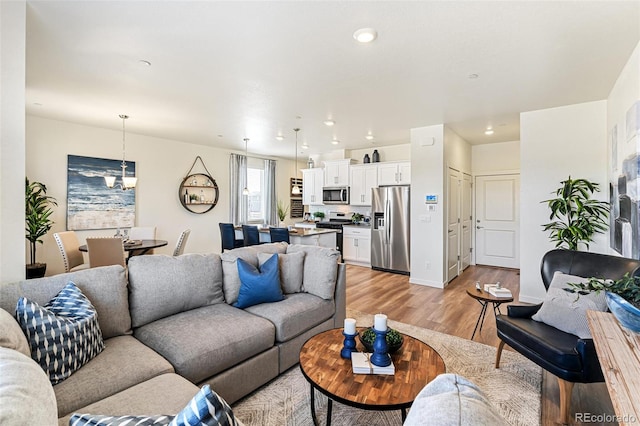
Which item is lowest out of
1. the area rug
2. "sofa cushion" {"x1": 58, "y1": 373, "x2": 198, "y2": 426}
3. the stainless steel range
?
the area rug

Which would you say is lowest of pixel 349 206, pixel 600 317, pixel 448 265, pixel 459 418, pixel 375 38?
pixel 448 265

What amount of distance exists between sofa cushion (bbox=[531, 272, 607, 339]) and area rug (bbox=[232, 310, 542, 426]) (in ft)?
1.66

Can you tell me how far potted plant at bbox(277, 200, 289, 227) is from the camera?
25.9 feet

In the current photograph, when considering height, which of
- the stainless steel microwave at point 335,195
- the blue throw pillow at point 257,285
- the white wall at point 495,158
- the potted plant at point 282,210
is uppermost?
the white wall at point 495,158

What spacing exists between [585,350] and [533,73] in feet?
8.46

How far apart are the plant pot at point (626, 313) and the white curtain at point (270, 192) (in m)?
7.25

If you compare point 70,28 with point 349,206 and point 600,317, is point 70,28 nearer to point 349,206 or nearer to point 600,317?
point 600,317

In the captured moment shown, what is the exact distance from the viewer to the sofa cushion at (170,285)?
213 centimetres

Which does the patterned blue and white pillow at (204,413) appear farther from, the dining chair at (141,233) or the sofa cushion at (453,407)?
the dining chair at (141,233)

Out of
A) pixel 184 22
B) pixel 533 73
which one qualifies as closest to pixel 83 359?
pixel 184 22

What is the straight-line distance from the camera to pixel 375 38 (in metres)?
2.36

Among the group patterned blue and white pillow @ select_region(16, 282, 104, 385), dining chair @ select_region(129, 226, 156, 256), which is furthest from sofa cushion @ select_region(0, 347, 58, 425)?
dining chair @ select_region(129, 226, 156, 256)

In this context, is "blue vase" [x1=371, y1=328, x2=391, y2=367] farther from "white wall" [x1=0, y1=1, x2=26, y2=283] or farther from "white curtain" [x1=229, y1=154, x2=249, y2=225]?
"white curtain" [x1=229, y1=154, x2=249, y2=225]

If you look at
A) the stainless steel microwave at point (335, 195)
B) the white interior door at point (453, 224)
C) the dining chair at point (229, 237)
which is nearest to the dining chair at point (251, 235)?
the dining chair at point (229, 237)
